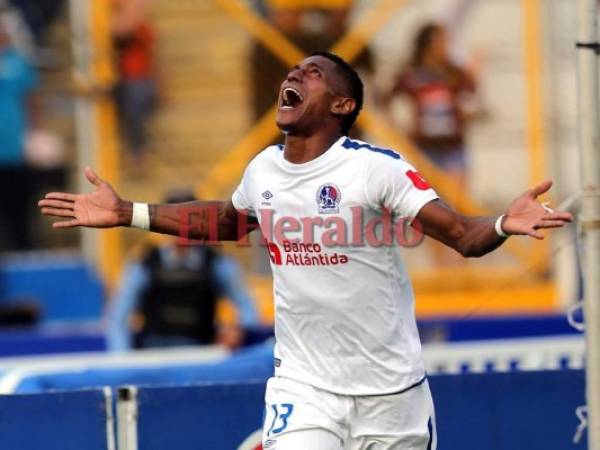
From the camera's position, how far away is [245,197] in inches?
266

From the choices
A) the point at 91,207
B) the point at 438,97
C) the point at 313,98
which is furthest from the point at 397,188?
the point at 438,97

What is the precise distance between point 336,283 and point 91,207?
1.02 metres

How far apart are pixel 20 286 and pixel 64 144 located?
1.39m

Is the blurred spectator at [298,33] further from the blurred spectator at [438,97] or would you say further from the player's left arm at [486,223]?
the player's left arm at [486,223]

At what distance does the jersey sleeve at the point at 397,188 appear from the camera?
20.6ft

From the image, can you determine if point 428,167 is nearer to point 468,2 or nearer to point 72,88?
point 468,2

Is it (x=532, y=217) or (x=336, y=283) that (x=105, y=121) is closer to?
(x=336, y=283)

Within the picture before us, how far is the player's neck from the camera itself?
647 centimetres

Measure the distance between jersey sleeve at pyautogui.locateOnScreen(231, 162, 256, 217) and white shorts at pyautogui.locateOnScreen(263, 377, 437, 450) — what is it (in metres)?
0.71

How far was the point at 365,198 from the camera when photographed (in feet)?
20.9

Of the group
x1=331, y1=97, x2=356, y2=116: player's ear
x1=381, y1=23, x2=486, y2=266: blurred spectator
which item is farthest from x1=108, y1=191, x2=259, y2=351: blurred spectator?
x1=331, y1=97, x2=356, y2=116: player's ear

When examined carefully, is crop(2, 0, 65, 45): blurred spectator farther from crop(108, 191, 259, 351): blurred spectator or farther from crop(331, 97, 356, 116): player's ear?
crop(331, 97, 356, 116): player's ear

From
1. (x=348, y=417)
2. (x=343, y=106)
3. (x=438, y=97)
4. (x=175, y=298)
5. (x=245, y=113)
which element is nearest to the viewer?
(x=348, y=417)

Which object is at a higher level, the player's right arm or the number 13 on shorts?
the player's right arm
